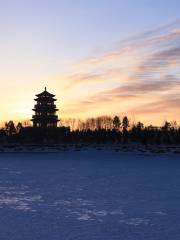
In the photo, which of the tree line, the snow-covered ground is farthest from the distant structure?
the snow-covered ground

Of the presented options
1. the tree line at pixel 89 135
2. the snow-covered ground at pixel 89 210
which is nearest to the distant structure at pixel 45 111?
the tree line at pixel 89 135

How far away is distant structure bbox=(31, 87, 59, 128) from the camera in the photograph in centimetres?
9275

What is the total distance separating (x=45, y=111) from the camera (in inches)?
3716

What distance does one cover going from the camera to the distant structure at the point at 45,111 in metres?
92.8

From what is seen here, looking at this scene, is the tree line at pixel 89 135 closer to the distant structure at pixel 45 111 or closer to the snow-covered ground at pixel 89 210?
the distant structure at pixel 45 111

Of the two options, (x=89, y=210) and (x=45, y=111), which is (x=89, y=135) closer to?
(x=45, y=111)

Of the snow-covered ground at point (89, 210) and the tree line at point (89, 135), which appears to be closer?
the snow-covered ground at point (89, 210)

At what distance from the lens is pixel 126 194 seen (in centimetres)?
2178

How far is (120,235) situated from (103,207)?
176 inches

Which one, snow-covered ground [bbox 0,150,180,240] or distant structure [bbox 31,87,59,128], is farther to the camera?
distant structure [bbox 31,87,59,128]

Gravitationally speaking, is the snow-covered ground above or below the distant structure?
below

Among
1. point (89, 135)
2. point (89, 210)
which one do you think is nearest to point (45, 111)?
point (89, 135)

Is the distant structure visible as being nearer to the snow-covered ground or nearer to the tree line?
the tree line

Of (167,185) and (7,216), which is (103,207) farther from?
(167,185)
